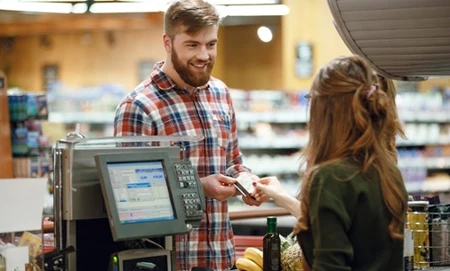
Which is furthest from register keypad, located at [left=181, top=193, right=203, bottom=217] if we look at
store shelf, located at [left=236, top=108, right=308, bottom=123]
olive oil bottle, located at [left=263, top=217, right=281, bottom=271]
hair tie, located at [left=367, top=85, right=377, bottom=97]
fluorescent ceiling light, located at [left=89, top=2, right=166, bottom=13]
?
store shelf, located at [left=236, top=108, right=308, bottom=123]

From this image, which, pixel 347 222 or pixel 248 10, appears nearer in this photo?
pixel 347 222

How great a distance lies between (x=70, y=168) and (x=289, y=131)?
27.7 feet

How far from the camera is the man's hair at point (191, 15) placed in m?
3.80

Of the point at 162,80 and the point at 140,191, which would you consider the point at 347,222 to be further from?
the point at 162,80

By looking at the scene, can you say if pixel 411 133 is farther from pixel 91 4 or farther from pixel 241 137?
pixel 91 4

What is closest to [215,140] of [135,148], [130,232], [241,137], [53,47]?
[135,148]

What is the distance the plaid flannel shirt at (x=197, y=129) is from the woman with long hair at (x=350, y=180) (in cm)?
129

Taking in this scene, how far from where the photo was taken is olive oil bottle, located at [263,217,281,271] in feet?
10.00

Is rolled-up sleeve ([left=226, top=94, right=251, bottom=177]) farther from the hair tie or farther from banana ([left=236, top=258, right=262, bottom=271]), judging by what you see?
the hair tie

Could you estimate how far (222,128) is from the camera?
A: 3.94m

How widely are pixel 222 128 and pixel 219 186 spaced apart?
462mm

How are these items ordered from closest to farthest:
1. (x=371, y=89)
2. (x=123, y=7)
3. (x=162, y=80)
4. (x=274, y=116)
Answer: (x=371, y=89)
(x=162, y=80)
(x=123, y=7)
(x=274, y=116)

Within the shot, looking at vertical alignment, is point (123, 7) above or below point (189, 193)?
above

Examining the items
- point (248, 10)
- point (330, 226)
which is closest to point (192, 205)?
point (330, 226)
